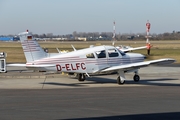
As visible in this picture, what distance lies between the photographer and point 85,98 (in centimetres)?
1432

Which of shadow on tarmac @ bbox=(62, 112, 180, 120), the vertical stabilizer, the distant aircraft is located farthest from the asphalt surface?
the vertical stabilizer

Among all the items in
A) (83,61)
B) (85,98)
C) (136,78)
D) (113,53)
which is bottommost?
(136,78)

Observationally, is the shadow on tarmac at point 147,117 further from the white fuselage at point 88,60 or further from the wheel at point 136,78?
the wheel at point 136,78

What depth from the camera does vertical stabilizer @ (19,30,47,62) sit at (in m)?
18.3

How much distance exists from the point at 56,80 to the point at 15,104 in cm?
842

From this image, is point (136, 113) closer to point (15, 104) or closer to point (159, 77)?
point (15, 104)

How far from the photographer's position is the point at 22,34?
725 inches

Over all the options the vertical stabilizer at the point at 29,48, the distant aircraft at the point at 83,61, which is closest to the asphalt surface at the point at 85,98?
the distant aircraft at the point at 83,61

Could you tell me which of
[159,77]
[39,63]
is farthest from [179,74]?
[39,63]

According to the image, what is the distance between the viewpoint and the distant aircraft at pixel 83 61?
60.0ft

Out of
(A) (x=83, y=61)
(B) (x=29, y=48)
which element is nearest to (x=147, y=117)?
(A) (x=83, y=61)

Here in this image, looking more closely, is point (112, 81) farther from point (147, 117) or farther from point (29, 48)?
point (147, 117)

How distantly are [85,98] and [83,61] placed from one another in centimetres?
508

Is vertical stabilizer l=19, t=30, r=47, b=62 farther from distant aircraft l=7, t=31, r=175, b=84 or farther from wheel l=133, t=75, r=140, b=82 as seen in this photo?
wheel l=133, t=75, r=140, b=82
